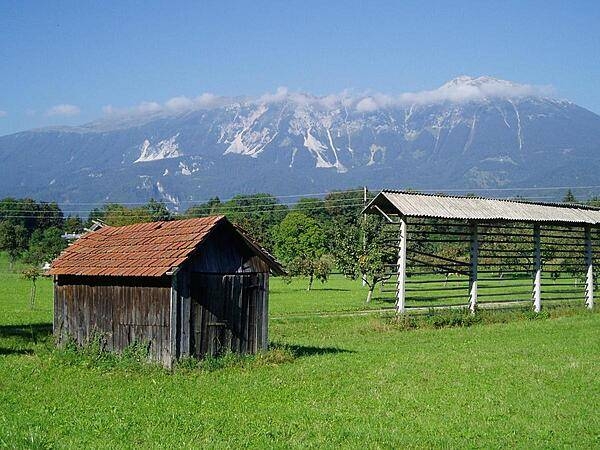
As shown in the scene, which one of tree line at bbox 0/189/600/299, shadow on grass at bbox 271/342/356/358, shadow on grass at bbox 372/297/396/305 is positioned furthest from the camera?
tree line at bbox 0/189/600/299

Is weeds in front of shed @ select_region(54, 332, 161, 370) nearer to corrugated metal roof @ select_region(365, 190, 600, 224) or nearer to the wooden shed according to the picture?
the wooden shed

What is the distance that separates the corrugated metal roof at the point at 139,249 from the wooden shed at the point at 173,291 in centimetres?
4

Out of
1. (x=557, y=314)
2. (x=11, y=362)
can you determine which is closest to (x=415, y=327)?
(x=557, y=314)

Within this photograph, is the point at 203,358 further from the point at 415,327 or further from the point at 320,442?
the point at 415,327

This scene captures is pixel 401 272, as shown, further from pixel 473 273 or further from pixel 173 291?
pixel 173 291

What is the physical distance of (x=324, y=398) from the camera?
1625 cm

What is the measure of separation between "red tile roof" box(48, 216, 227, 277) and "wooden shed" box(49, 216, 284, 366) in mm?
43

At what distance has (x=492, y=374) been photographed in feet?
62.0

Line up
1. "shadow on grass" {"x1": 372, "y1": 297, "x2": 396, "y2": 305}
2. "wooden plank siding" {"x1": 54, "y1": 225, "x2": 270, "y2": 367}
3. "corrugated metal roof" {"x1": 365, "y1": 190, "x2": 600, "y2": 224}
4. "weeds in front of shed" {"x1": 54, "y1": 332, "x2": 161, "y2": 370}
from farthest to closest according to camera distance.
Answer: "shadow on grass" {"x1": 372, "y1": 297, "x2": 396, "y2": 305} → "corrugated metal roof" {"x1": 365, "y1": 190, "x2": 600, "y2": 224} → "wooden plank siding" {"x1": 54, "y1": 225, "x2": 270, "y2": 367} → "weeds in front of shed" {"x1": 54, "y1": 332, "x2": 161, "y2": 370}

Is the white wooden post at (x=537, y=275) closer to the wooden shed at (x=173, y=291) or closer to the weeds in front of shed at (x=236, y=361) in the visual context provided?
→ the wooden shed at (x=173, y=291)

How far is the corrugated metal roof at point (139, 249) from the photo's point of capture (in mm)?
20375

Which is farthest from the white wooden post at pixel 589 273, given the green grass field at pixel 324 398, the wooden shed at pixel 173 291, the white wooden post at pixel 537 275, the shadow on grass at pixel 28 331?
the shadow on grass at pixel 28 331

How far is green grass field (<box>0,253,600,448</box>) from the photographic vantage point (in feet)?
42.5

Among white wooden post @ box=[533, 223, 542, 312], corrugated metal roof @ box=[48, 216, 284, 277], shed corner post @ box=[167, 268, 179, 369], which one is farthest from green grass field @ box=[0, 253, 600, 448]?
white wooden post @ box=[533, 223, 542, 312]
